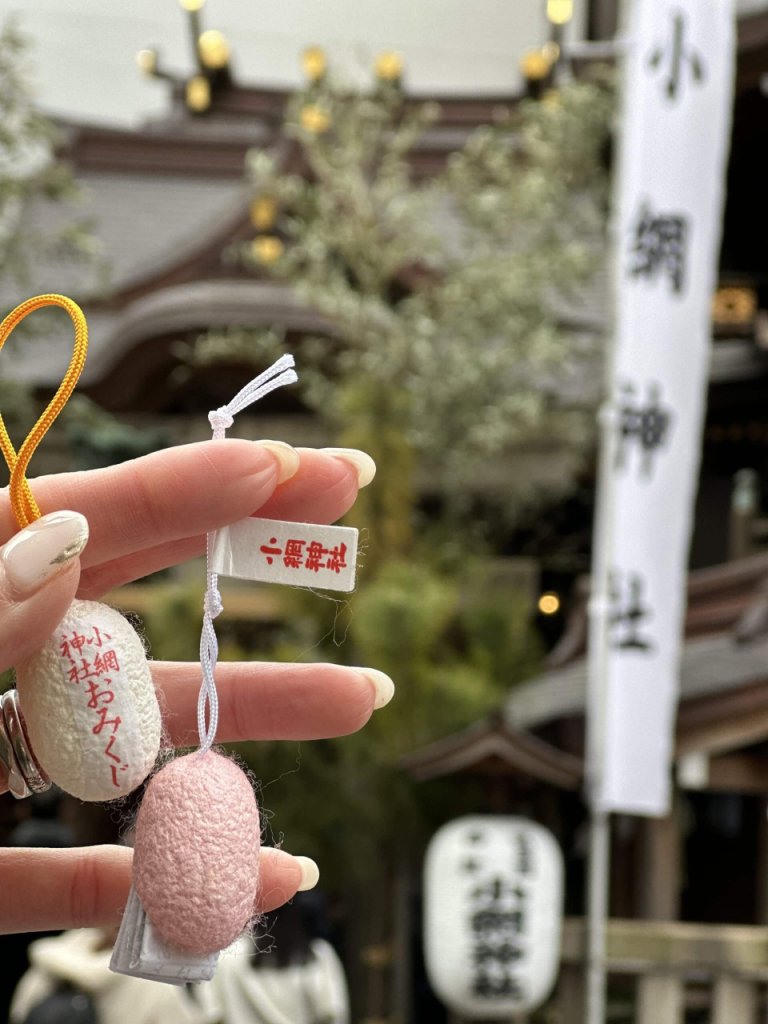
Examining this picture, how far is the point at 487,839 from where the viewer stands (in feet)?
20.5

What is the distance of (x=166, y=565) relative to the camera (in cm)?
86

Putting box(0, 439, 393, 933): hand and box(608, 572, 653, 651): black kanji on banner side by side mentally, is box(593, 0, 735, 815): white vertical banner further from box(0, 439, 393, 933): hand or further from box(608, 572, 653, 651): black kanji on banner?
box(0, 439, 393, 933): hand

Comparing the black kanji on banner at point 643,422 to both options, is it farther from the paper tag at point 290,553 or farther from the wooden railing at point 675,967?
the paper tag at point 290,553

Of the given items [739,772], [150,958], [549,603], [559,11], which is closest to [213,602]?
[150,958]

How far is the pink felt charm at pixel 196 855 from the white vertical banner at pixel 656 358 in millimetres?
4554

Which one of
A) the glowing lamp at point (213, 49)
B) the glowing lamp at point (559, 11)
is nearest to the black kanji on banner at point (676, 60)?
the glowing lamp at point (559, 11)

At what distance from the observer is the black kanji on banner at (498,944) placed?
6.00 m

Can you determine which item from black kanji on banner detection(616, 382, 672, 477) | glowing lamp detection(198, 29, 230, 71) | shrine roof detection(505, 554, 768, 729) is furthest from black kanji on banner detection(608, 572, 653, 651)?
glowing lamp detection(198, 29, 230, 71)

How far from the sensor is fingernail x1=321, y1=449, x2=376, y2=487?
799 mm

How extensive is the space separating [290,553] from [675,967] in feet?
15.3

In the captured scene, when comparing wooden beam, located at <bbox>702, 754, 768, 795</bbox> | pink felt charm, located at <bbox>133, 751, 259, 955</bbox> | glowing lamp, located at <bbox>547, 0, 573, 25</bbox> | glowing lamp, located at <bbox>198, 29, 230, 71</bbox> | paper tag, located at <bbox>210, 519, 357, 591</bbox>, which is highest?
glowing lamp, located at <bbox>547, 0, 573, 25</bbox>

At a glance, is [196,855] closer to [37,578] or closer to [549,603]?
[37,578]

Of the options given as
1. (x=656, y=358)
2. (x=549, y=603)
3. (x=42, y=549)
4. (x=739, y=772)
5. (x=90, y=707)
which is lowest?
(x=549, y=603)

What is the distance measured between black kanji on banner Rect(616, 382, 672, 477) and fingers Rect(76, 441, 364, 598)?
4620 mm
